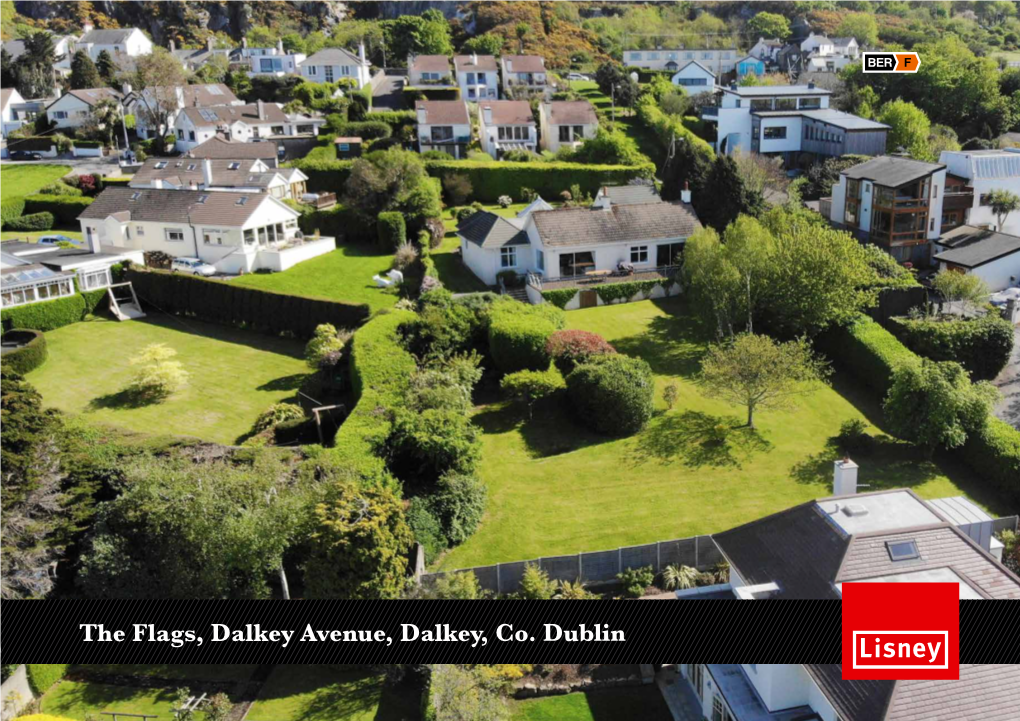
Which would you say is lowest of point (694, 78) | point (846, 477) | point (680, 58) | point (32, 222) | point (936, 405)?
point (936, 405)

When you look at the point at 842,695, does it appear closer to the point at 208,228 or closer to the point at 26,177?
the point at 208,228

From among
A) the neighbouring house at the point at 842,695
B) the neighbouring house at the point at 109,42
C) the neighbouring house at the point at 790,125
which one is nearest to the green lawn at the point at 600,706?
the neighbouring house at the point at 842,695

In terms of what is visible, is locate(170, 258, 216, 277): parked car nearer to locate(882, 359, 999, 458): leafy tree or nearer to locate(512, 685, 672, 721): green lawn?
locate(512, 685, 672, 721): green lawn

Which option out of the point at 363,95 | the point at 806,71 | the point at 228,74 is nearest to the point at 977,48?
the point at 806,71

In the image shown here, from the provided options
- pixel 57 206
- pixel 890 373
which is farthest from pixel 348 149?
pixel 890 373

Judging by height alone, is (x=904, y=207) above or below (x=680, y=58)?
below

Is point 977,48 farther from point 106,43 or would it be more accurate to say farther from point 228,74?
point 106,43
